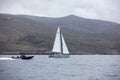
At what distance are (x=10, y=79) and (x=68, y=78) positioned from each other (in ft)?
33.3

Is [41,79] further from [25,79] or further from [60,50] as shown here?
[60,50]

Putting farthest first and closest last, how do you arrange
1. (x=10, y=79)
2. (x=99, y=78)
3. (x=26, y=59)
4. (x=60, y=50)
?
(x=60, y=50) → (x=26, y=59) → (x=99, y=78) → (x=10, y=79)

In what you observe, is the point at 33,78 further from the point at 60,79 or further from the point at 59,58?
the point at 59,58

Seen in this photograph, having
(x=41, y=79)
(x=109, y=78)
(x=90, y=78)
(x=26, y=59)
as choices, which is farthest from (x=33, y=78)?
(x=26, y=59)

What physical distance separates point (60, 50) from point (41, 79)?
266ft

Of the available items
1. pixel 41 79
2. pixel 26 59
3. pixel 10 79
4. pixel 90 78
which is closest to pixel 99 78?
pixel 90 78

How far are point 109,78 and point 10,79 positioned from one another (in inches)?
678

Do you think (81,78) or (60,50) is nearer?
(81,78)

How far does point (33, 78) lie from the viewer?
5566 centimetres

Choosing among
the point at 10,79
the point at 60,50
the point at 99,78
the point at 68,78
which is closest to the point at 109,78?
the point at 99,78

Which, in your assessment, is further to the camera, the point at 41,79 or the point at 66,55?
the point at 66,55

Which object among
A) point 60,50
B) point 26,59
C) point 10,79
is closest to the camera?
point 10,79

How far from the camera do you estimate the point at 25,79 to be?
5362cm

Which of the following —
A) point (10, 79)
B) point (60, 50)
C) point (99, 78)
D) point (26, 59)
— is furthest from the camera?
point (60, 50)
